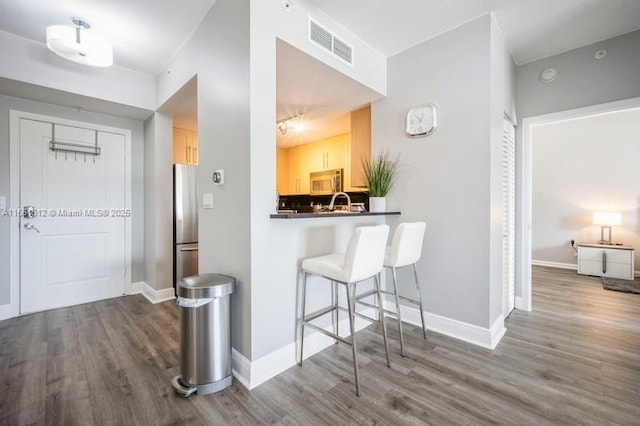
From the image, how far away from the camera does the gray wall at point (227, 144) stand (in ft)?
6.01

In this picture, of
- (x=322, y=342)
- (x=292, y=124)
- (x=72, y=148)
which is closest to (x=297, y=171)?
(x=292, y=124)

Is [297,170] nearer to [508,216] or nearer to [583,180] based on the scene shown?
[508,216]

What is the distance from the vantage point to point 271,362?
1881 millimetres

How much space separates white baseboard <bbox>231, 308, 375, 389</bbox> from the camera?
5.87ft

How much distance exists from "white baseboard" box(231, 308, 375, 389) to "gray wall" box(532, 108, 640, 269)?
534 cm

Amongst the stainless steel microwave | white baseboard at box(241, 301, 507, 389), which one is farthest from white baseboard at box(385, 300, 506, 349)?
the stainless steel microwave

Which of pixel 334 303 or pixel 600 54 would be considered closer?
pixel 334 303

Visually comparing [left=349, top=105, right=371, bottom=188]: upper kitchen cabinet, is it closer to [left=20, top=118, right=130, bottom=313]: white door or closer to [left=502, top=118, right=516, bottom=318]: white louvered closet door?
[left=502, top=118, right=516, bottom=318]: white louvered closet door

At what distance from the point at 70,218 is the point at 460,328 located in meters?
4.37

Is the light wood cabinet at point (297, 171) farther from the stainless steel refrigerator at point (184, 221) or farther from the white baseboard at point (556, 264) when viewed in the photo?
the white baseboard at point (556, 264)

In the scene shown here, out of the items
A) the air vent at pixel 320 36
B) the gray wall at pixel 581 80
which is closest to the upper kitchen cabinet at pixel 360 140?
the air vent at pixel 320 36

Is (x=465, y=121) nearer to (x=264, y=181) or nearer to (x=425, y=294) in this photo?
(x=425, y=294)

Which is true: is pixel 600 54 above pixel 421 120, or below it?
above

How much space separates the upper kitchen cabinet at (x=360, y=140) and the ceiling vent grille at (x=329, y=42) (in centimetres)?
A: 91
